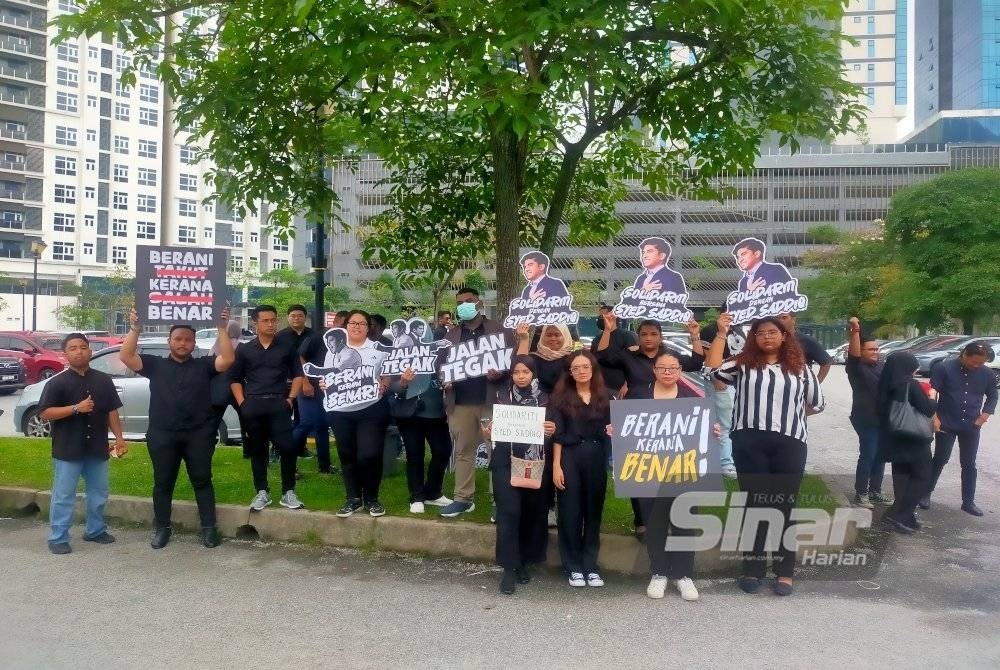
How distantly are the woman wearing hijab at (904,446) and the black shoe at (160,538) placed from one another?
6694 millimetres

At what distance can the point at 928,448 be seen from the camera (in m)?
8.12

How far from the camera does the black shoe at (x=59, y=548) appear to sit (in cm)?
710

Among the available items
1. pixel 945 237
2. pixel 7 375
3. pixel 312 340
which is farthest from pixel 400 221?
pixel 945 237

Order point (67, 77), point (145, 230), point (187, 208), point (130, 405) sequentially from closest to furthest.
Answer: point (130, 405)
point (67, 77)
point (187, 208)
point (145, 230)

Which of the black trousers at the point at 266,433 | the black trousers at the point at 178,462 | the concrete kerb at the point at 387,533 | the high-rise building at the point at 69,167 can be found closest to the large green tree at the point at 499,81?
the black trousers at the point at 266,433

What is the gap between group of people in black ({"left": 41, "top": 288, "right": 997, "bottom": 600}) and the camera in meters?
6.25

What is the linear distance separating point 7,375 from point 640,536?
773 inches

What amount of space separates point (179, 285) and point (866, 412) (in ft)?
22.6

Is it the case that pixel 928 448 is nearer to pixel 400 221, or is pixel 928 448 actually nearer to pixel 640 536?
pixel 640 536

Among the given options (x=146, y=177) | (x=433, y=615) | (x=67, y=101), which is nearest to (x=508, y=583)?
(x=433, y=615)

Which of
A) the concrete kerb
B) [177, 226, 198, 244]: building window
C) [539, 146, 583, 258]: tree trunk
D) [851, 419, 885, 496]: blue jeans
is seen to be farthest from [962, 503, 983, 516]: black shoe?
[177, 226, 198, 244]: building window

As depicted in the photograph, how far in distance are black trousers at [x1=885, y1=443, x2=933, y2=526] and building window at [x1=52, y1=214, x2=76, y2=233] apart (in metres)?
76.6

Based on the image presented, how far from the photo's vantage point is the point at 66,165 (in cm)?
7181

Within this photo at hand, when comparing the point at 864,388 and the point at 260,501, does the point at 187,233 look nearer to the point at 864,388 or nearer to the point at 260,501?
the point at 260,501
